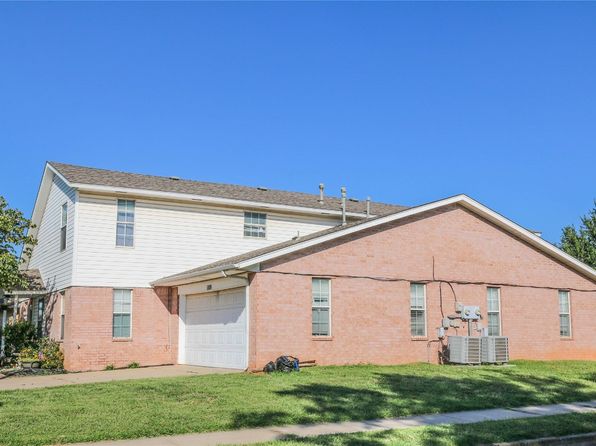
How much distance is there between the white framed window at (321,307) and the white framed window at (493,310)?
250 inches

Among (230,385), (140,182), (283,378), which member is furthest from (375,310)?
(140,182)

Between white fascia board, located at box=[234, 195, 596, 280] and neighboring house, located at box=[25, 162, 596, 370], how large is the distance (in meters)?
0.05

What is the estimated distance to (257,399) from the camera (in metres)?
12.4

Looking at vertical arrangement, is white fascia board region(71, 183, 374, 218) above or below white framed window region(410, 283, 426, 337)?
above

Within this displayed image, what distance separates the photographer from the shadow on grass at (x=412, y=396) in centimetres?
1111

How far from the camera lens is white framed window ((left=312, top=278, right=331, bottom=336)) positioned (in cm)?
1947

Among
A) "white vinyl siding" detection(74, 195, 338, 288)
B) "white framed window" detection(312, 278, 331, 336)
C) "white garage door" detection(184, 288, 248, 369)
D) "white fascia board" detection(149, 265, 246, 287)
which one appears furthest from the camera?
"white vinyl siding" detection(74, 195, 338, 288)

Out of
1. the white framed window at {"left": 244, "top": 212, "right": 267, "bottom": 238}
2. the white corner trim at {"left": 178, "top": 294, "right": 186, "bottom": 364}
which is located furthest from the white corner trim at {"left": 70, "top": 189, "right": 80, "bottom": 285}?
the white framed window at {"left": 244, "top": 212, "right": 267, "bottom": 238}

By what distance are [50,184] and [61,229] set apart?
3117mm

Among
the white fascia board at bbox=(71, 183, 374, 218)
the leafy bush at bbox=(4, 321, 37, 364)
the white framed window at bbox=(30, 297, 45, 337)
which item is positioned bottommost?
the leafy bush at bbox=(4, 321, 37, 364)

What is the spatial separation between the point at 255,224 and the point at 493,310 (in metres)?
8.91

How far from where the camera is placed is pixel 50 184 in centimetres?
2541

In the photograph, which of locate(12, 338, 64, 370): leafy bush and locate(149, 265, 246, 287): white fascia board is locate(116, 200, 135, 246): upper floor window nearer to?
locate(149, 265, 246, 287): white fascia board

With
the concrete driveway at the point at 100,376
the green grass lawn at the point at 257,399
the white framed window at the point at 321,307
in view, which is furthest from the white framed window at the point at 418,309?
the concrete driveway at the point at 100,376
